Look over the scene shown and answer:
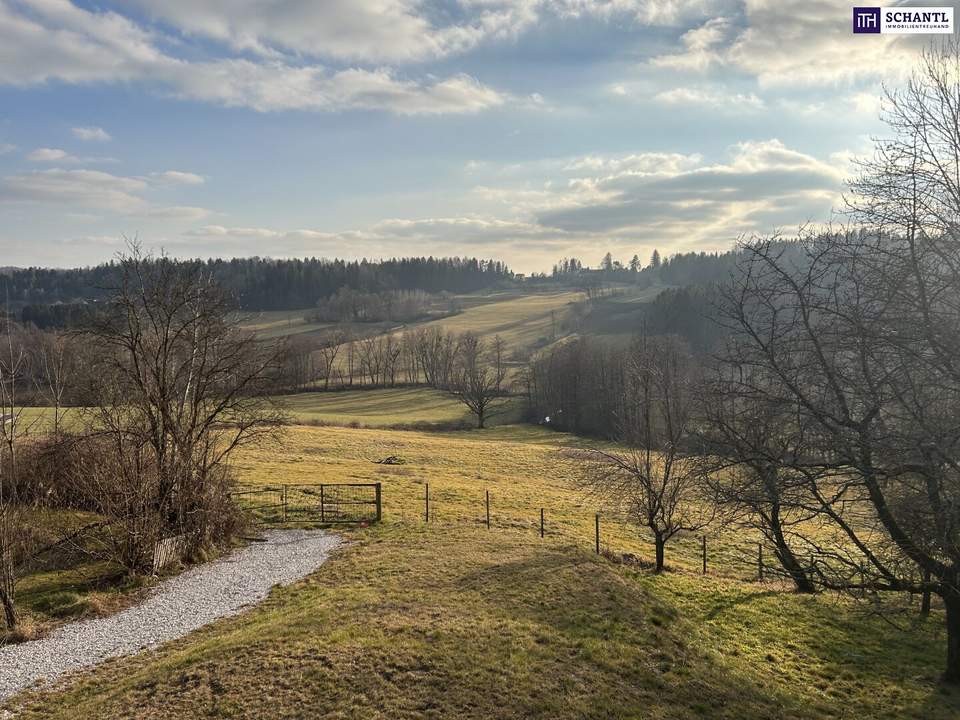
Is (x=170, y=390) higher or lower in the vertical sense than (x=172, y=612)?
higher

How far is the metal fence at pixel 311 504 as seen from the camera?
73.4ft

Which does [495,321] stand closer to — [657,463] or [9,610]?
[657,463]

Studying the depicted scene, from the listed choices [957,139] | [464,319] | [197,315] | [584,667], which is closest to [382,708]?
[584,667]

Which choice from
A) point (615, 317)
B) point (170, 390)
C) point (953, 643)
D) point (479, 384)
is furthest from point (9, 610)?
point (615, 317)

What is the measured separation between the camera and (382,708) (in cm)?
878

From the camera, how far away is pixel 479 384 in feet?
222

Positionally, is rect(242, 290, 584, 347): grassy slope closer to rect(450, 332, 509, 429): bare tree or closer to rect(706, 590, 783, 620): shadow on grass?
rect(450, 332, 509, 429): bare tree

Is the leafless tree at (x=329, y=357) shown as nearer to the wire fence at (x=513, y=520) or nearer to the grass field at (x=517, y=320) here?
the grass field at (x=517, y=320)

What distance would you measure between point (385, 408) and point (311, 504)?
165 feet

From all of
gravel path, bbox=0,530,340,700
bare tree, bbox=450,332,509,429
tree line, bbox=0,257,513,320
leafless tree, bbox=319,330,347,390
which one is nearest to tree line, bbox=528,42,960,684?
gravel path, bbox=0,530,340,700

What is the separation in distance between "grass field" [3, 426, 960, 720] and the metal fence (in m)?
1.86

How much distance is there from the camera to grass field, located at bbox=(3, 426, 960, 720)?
30.3 ft

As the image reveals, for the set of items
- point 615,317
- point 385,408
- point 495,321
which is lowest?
point 385,408

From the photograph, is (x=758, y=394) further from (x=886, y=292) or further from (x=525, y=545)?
(x=525, y=545)
